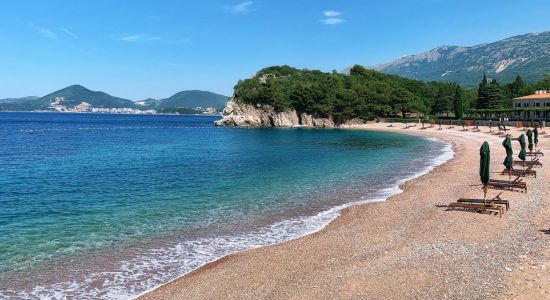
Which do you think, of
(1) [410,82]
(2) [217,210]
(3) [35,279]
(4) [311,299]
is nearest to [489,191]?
(2) [217,210]

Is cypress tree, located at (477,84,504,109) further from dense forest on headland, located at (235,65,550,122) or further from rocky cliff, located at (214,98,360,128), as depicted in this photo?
rocky cliff, located at (214,98,360,128)

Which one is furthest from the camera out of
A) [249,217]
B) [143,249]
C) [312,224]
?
[249,217]

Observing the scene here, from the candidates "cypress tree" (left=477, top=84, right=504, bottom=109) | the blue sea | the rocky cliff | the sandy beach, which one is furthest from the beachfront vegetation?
the sandy beach

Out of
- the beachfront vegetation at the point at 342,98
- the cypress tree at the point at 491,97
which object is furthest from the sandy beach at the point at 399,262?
the beachfront vegetation at the point at 342,98

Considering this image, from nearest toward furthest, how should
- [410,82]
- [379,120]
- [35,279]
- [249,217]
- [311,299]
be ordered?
[311,299] < [35,279] < [249,217] < [379,120] < [410,82]

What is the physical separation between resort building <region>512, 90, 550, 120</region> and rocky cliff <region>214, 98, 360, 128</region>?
46.7 m

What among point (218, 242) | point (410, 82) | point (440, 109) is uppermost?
point (410, 82)

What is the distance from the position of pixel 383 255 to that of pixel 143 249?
8.81 meters

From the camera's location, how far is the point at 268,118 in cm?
14012

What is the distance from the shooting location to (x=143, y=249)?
603 inches

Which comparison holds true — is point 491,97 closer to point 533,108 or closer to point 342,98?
point 533,108

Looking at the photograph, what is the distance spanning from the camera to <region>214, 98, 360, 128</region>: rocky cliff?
447ft

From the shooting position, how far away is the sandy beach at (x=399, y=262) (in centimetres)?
1066

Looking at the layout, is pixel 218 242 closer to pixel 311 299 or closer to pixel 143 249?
pixel 143 249
